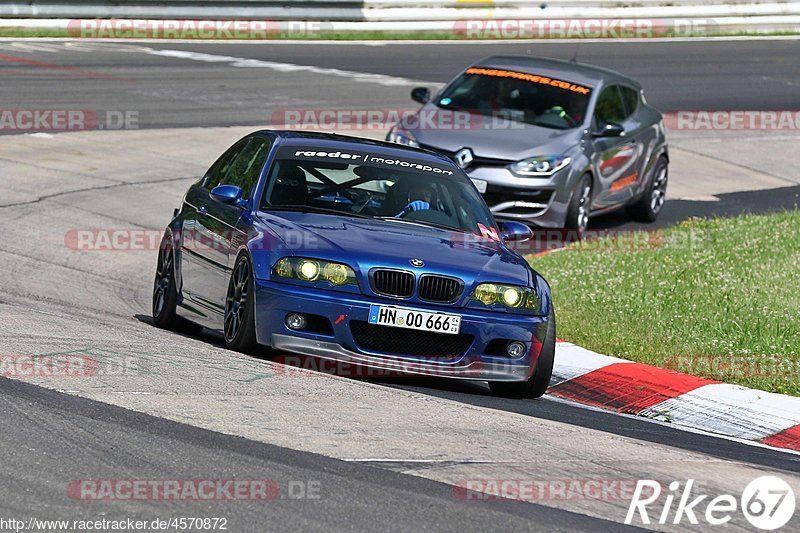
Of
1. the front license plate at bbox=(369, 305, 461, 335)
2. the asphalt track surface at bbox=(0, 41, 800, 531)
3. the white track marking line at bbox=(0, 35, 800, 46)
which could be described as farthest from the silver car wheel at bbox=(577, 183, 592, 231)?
the white track marking line at bbox=(0, 35, 800, 46)

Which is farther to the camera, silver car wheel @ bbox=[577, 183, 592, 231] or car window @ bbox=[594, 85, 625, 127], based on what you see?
car window @ bbox=[594, 85, 625, 127]

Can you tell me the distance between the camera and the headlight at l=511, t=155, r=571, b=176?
15.1 meters

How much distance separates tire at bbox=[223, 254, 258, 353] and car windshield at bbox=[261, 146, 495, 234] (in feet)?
2.22

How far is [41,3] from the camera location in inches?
1055

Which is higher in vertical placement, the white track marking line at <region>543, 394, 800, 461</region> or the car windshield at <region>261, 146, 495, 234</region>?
the car windshield at <region>261, 146, 495, 234</region>

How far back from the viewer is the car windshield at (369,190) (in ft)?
31.1

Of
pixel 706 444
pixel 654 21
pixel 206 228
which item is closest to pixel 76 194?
pixel 206 228

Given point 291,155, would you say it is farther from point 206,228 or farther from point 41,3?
point 41,3

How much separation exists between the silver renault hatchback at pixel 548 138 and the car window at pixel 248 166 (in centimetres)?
496
